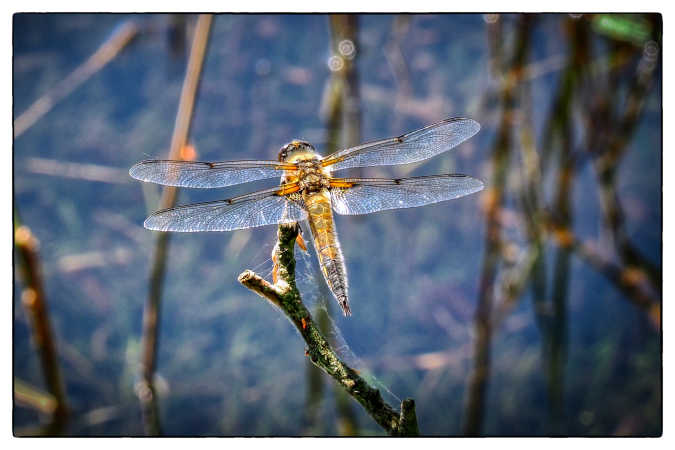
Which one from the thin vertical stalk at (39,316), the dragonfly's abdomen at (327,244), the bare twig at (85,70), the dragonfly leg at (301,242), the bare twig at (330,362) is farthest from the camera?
the bare twig at (85,70)

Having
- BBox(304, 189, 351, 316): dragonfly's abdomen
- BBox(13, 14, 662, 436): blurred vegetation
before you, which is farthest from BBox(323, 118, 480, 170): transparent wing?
BBox(13, 14, 662, 436): blurred vegetation

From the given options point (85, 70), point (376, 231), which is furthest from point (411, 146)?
point (85, 70)

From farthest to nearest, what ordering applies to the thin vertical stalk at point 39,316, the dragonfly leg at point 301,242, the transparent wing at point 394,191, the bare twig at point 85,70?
the bare twig at point 85,70
the thin vertical stalk at point 39,316
the transparent wing at point 394,191
the dragonfly leg at point 301,242

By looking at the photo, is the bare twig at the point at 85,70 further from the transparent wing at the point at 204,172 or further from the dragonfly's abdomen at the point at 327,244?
the dragonfly's abdomen at the point at 327,244

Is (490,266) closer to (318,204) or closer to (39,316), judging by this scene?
(318,204)

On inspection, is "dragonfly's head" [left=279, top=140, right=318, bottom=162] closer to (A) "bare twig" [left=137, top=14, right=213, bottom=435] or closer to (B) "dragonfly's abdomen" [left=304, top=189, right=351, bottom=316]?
(B) "dragonfly's abdomen" [left=304, top=189, right=351, bottom=316]

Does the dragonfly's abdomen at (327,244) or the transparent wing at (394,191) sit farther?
the transparent wing at (394,191)

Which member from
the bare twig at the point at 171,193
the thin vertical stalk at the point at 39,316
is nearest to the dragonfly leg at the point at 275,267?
the bare twig at the point at 171,193
